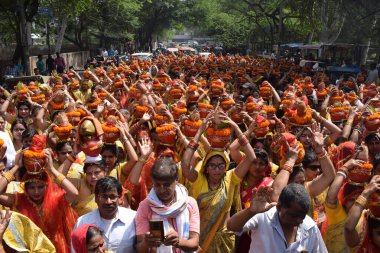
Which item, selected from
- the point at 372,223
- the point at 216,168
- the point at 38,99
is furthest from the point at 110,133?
the point at 38,99

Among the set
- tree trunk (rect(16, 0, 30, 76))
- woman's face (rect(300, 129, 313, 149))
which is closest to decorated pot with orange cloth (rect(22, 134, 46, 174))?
woman's face (rect(300, 129, 313, 149))

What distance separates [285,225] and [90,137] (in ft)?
7.79

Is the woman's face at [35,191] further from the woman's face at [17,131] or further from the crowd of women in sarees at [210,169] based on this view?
the woman's face at [17,131]

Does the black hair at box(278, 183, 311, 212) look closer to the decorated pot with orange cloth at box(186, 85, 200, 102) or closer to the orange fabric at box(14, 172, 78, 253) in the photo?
the orange fabric at box(14, 172, 78, 253)

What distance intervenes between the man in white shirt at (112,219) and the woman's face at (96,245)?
319 millimetres

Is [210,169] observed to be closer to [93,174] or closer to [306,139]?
[93,174]

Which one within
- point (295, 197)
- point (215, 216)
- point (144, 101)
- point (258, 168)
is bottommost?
point (215, 216)

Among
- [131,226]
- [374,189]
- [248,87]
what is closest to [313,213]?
[374,189]

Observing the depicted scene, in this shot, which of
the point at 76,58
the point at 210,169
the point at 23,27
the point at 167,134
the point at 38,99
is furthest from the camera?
the point at 76,58

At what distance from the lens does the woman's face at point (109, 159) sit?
15.9 feet

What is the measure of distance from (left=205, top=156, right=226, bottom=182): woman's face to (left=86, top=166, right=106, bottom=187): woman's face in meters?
1.01

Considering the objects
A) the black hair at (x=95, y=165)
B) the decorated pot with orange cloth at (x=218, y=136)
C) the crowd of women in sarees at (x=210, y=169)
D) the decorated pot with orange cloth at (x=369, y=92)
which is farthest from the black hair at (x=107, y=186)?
the decorated pot with orange cloth at (x=369, y=92)

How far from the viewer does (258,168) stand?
464cm

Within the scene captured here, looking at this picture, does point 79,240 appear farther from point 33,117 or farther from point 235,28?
point 235,28
